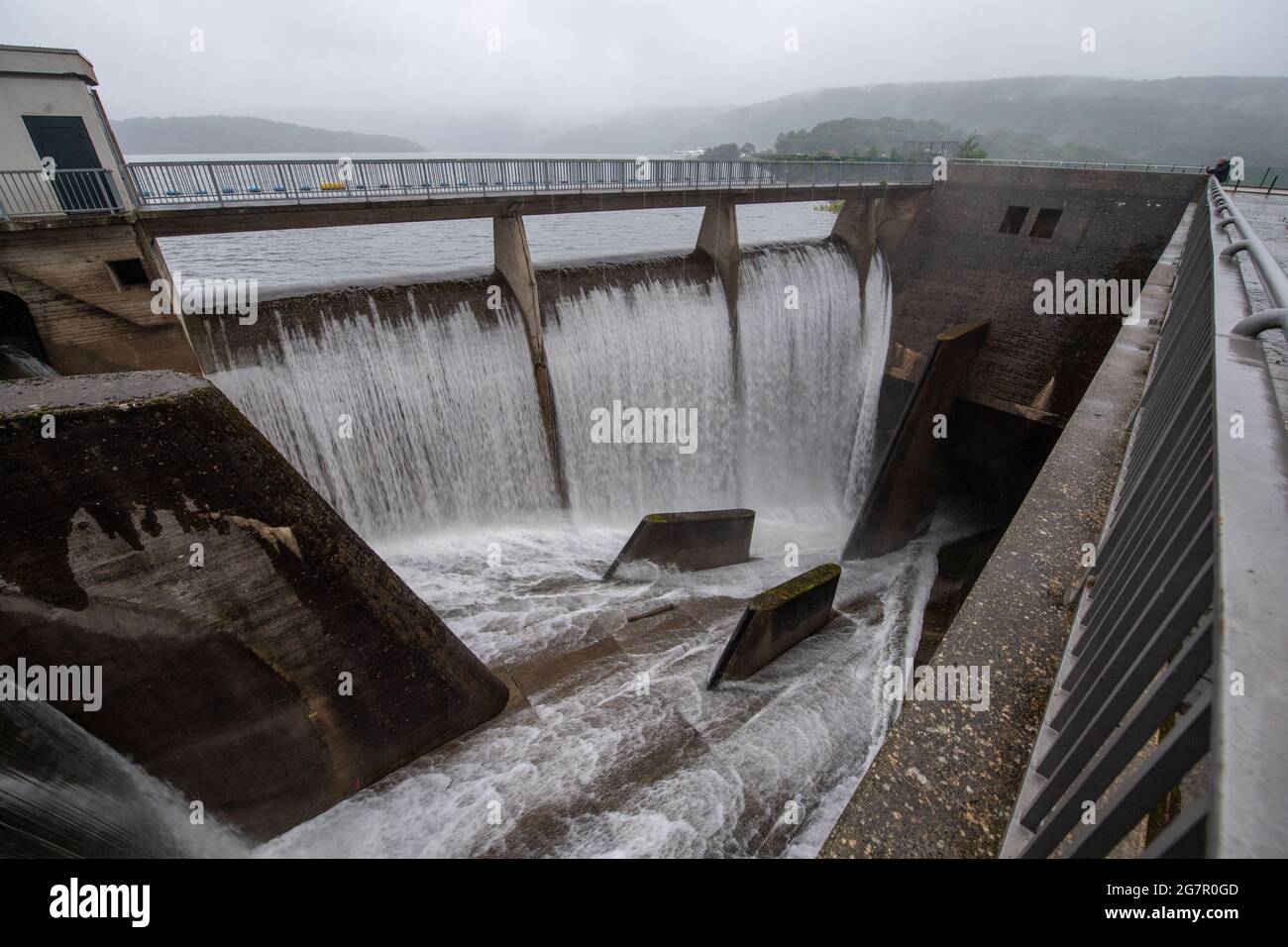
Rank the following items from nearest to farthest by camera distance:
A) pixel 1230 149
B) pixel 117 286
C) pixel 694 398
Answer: pixel 117 286, pixel 694 398, pixel 1230 149

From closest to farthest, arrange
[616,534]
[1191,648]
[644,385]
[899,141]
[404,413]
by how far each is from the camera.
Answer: [1191,648]
[404,413]
[616,534]
[644,385]
[899,141]

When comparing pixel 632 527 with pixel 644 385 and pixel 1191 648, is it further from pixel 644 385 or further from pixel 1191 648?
pixel 1191 648

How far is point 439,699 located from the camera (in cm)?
641

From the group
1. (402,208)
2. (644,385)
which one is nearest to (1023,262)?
(644,385)

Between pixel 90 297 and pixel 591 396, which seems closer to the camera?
pixel 90 297

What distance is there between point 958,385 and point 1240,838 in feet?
54.2

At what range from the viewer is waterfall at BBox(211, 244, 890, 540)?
32.3 feet

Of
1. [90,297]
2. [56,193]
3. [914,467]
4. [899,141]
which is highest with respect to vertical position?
[899,141]

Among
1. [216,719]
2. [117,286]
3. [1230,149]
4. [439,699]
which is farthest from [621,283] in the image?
[1230,149]

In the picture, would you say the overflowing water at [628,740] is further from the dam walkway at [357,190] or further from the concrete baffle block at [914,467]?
the dam walkway at [357,190]

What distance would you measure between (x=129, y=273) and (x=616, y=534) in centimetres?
913

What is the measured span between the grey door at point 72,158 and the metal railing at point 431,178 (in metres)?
0.46

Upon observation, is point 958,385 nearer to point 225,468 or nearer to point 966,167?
point 966,167

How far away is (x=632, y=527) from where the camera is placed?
42.6ft
